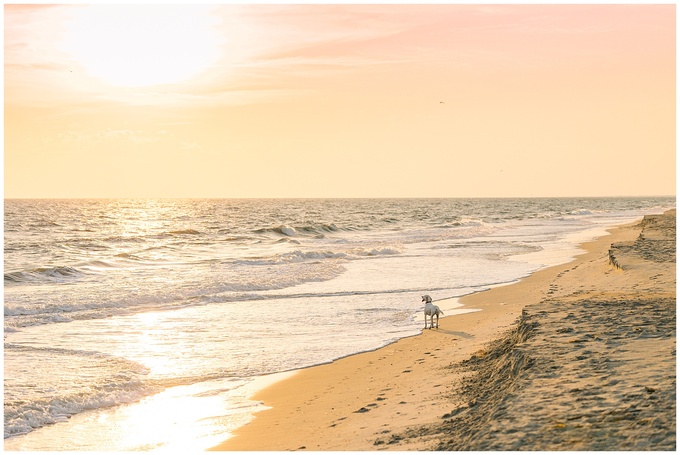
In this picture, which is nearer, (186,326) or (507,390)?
(507,390)

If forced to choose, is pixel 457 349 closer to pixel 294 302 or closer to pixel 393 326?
pixel 393 326

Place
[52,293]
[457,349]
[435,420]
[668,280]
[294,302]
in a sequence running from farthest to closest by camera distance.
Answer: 1. [52,293]
2. [294,302]
3. [668,280]
4. [457,349]
5. [435,420]

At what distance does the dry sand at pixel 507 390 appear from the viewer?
5926 millimetres

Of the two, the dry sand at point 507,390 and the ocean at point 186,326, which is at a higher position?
the dry sand at point 507,390

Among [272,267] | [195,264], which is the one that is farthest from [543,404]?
[195,264]

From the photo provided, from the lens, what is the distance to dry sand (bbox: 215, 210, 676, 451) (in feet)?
19.4

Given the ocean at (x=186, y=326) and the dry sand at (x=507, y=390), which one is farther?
the ocean at (x=186, y=326)

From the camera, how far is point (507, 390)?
7184 millimetres

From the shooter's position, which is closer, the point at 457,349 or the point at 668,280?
the point at 457,349

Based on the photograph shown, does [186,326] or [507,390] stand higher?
[507,390]

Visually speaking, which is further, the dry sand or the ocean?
the ocean

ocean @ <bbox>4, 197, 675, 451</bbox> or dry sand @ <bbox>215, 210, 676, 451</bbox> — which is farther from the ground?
dry sand @ <bbox>215, 210, 676, 451</bbox>

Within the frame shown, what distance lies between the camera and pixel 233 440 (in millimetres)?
8195

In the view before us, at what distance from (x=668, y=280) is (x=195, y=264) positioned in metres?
20.7
